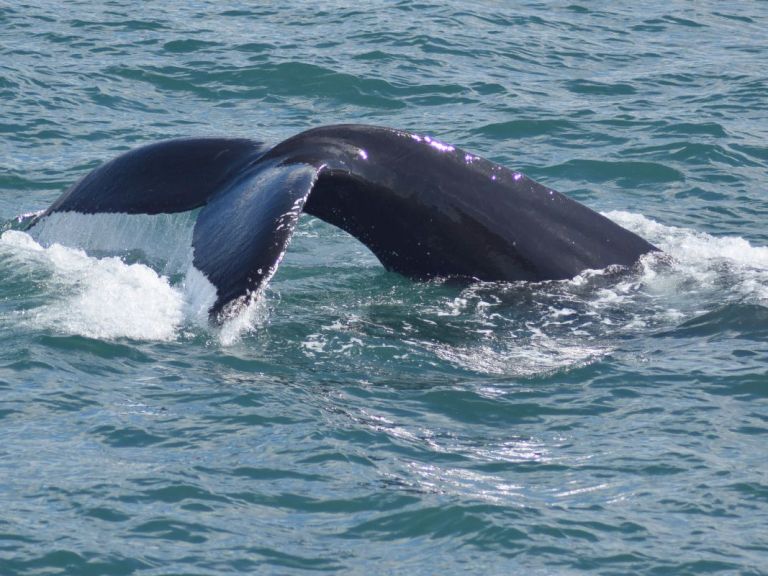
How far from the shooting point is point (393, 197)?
29.3 ft

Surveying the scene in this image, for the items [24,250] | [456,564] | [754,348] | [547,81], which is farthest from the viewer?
[547,81]

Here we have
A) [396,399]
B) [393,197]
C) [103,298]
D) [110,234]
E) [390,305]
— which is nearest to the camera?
[396,399]

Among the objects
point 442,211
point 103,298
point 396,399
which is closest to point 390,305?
point 442,211

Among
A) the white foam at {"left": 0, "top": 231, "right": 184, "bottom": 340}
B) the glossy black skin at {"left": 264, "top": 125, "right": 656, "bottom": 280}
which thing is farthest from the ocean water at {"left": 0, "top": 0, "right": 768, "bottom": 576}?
the glossy black skin at {"left": 264, "top": 125, "right": 656, "bottom": 280}

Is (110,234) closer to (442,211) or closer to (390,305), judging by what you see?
(390,305)

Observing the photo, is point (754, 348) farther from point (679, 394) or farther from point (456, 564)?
point (456, 564)

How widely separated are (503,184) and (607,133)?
23.4 feet

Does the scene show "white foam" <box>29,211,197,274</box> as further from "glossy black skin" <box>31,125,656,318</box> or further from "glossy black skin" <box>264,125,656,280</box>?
"glossy black skin" <box>264,125,656,280</box>

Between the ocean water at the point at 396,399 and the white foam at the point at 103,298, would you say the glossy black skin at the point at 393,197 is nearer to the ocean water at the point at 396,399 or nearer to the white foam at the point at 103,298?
the ocean water at the point at 396,399

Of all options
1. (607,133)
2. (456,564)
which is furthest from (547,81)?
(456,564)

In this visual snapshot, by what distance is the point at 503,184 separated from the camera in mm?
9258

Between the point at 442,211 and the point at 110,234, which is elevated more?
the point at 442,211

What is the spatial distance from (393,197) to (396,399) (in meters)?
1.53

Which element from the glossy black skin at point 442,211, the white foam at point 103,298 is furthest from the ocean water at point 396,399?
the glossy black skin at point 442,211
